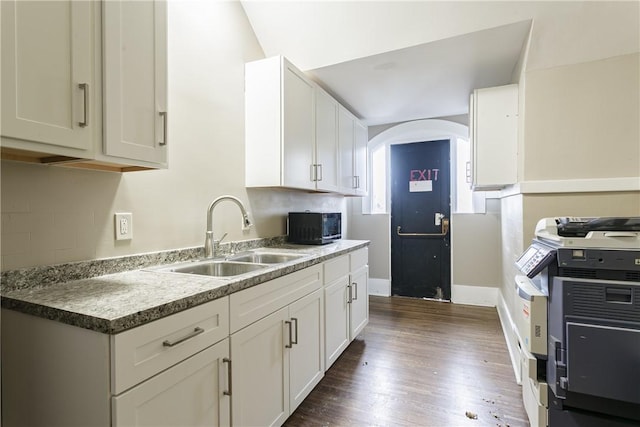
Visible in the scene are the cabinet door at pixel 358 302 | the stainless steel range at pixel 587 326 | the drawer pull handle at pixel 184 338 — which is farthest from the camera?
the cabinet door at pixel 358 302

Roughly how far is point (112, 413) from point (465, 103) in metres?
3.90

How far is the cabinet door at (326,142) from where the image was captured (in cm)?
285

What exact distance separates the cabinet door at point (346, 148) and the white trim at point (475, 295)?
1919mm

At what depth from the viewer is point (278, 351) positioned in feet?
5.34

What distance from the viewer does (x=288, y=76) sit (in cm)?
238

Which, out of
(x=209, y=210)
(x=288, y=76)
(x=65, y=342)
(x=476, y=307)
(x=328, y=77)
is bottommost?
(x=476, y=307)

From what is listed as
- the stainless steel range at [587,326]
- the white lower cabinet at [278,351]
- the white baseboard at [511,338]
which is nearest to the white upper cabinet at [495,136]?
the stainless steel range at [587,326]

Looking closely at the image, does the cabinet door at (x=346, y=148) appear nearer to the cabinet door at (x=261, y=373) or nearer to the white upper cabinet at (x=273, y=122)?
the white upper cabinet at (x=273, y=122)

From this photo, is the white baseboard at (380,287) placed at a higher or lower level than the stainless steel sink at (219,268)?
lower

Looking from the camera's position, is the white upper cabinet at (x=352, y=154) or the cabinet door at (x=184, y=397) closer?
the cabinet door at (x=184, y=397)

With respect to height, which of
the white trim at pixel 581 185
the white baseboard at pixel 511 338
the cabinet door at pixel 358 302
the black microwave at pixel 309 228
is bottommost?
the white baseboard at pixel 511 338

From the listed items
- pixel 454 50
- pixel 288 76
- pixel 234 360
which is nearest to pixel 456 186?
pixel 454 50

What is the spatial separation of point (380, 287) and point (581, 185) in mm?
2847

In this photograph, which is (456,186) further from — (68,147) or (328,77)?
(68,147)
